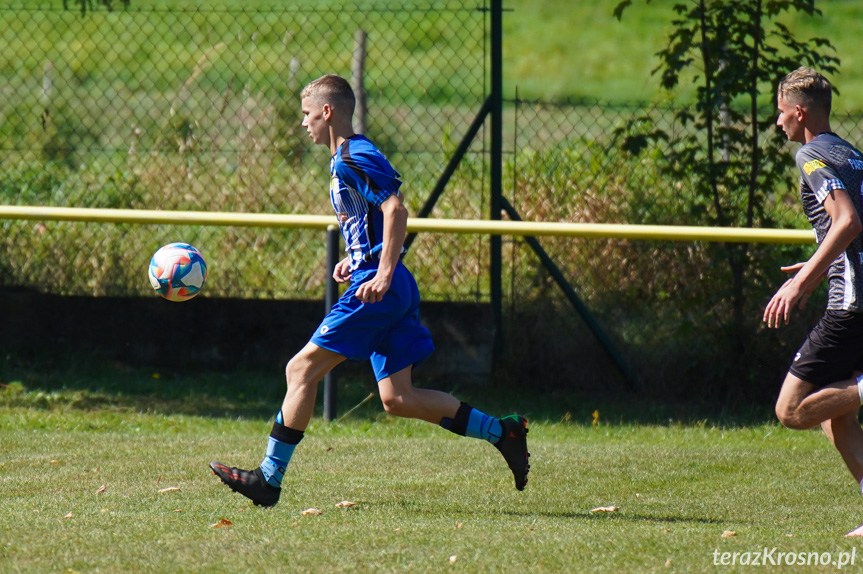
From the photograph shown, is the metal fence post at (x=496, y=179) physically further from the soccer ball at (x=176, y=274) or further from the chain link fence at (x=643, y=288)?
the soccer ball at (x=176, y=274)

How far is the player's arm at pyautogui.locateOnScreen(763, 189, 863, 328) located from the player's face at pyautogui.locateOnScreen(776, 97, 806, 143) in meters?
0.38

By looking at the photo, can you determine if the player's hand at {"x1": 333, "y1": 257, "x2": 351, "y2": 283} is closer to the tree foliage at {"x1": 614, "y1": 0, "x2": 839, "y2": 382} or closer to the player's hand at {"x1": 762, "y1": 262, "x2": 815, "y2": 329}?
the player's hand at {"x1": 762, "y1": 262, "x2": 815, "y2": 329}

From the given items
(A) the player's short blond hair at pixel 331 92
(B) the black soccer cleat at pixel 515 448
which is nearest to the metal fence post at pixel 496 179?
(B) the black soccer cleat at pixel 515 448

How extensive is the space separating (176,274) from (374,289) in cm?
124

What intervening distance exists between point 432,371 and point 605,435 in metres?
1.51

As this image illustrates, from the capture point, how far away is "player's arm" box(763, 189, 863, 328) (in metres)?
3.94

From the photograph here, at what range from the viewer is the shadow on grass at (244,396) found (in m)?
7.19

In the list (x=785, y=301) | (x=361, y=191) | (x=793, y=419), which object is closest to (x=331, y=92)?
(x=361, y=191)

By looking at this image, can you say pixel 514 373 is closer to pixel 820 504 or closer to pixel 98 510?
pixel 820 504

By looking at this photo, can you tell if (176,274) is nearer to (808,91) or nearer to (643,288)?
(808,91)

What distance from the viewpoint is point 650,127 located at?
7645 mm

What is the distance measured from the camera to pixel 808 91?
165 inches

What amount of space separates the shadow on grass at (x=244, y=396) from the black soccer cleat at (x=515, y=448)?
223cm

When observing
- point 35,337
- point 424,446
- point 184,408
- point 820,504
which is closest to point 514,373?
point 424,446
